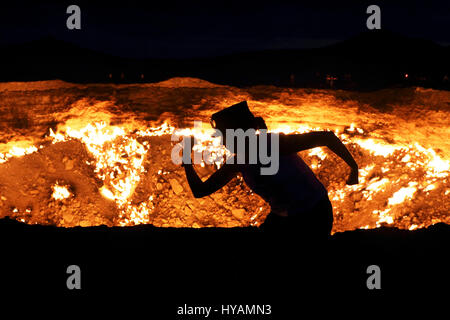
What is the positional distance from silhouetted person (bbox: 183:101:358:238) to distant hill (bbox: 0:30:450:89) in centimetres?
292

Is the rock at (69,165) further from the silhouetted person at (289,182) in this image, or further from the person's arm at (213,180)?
the silhouetted person at (289,182)

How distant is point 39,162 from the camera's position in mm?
4266

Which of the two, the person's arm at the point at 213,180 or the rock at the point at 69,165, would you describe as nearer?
the person's arm at the point at 213,180

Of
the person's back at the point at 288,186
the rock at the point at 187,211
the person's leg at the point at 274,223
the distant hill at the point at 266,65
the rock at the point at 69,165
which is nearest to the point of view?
the person's back at the point at 288,186

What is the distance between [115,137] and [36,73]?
1742 millimetres

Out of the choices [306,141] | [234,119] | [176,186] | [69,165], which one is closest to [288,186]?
[306,141]

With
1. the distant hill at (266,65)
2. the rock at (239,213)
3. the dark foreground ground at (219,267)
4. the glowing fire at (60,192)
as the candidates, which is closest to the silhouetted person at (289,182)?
the dark foreground ground at (219,267)

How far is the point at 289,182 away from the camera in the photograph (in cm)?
161

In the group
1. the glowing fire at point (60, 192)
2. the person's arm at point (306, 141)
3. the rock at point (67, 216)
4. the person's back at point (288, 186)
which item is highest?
the person's arm at point (306, 141)

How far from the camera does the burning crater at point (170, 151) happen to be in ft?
13.2

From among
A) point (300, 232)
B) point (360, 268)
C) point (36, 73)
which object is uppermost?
point (36, 73)

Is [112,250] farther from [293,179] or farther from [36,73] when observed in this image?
[36,73]

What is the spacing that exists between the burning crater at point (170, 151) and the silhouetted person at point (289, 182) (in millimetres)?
2399
